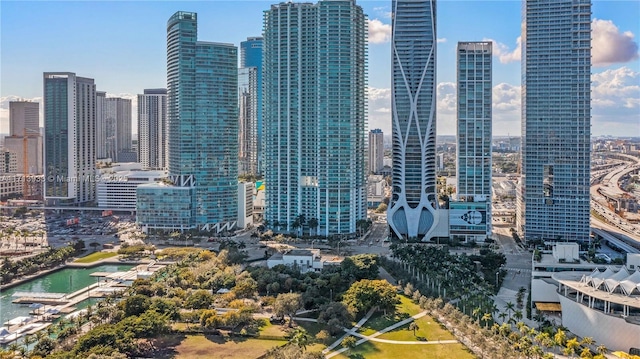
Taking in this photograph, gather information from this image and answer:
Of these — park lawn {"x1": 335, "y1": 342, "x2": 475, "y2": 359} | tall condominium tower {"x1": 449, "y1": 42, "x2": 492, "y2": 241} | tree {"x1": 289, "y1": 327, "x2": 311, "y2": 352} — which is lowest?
park lawn {"x1": 335, "y1": 342, "x2": 475, "y2": 359}

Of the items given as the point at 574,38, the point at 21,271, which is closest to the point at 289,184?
the point at 21,271

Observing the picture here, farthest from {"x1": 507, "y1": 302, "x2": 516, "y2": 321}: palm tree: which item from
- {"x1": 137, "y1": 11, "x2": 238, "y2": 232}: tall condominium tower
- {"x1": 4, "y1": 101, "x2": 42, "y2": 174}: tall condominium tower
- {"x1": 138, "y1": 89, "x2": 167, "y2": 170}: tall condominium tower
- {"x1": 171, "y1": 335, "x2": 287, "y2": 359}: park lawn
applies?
{"x1": 138, "y1": 89, "x2": 167, "y2": 170}: tall condominium tower

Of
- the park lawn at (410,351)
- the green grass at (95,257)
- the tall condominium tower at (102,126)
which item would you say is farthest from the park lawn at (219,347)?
the tall condominium tower at (102,126)

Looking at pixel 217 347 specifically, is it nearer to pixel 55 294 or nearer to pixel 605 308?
pixel 55 294

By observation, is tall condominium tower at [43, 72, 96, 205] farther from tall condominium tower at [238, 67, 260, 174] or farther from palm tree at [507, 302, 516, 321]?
palm tree at [507, 302, 516, 321]

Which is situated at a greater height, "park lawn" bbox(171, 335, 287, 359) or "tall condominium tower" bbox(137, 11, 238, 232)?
"tall condominium tower" bbox(137, 11, 238, 232)

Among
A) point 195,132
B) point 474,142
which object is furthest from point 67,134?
point 474,142
